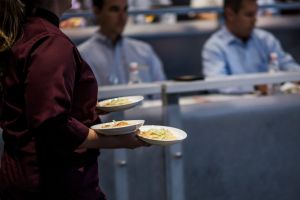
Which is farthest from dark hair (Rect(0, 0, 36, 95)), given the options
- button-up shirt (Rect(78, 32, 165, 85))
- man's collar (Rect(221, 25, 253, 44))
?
man's collar (Rect(221, 25, 253, 44))

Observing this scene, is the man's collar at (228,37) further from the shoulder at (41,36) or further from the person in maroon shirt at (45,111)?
the shoulder at (41,36)

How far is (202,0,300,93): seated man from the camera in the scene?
4016 millimetres

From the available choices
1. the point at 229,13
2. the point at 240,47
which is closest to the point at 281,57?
the point at 240,47

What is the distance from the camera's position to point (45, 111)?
4.71 feet

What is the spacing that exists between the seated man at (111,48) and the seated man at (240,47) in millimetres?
416

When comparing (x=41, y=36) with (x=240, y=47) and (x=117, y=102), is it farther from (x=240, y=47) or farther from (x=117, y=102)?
(x=240, y=47)

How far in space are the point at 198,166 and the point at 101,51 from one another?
1.51 metres

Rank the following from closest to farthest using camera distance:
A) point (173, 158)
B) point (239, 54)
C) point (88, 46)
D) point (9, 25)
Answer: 1. point (9, 25)
2. point (173, 158)
3. point (88, 46)
4. point (239, 54)

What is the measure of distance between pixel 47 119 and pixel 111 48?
96.6 inches

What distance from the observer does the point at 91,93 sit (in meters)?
1.62

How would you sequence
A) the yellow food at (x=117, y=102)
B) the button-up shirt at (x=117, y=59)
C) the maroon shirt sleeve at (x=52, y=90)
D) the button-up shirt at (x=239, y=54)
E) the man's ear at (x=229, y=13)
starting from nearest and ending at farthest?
the maroon shirt sleeve at (x=52, y=90) < the yellow food at (x=117, y=102) < the button-up shirt at (x=117, y=59) < the button-up shirt at (x=239, y=54) < the man's ear at (x=229, y=13)

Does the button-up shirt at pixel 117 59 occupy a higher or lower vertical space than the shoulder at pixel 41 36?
lower

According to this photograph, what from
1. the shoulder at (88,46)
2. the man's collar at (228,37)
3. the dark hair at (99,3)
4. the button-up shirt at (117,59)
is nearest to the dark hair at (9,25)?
the button-up shirt at (117,59)

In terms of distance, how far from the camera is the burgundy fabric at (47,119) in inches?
57.1
